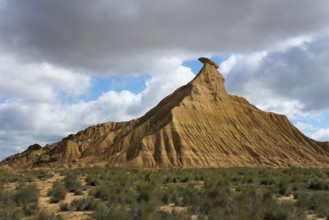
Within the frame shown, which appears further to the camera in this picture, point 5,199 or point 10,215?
point 5,199

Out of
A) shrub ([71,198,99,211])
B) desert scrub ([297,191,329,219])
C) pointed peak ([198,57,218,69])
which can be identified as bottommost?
desert scrub ([297,191,329,219])

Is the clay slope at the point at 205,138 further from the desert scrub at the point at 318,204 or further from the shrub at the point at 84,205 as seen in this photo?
the shrub at the point at 84,205

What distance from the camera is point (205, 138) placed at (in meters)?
69.8

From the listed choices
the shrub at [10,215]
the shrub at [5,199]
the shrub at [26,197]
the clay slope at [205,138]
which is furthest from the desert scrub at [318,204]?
the clay slope at [205,138]

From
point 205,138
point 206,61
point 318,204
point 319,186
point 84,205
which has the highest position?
point 206,61

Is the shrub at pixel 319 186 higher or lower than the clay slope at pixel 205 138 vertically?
lower

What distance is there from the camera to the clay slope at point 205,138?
6538cm

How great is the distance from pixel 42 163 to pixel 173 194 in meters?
73.2

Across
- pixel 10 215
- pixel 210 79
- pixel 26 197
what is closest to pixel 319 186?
pixel 26 197

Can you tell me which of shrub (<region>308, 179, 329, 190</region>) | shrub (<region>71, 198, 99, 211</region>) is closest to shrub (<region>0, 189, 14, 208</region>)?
shrub (<region>71, 198, 99, 211</region>)

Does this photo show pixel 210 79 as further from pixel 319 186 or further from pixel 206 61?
pixel 319 186

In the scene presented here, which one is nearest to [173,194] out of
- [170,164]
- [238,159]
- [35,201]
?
[35,201]

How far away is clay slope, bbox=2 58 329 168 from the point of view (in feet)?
214

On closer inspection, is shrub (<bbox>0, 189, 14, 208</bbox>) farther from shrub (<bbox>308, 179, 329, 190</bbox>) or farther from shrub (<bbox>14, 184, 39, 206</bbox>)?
→ shrub (<bbox>308, 179, 329, 190</bbox>)
